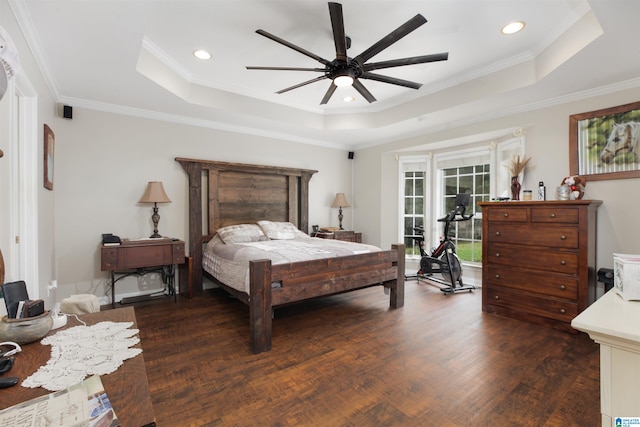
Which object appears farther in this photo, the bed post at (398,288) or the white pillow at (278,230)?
the white pillow at (278,230)

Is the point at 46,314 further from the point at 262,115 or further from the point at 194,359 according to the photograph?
the point at 262,115

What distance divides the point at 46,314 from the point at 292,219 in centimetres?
408

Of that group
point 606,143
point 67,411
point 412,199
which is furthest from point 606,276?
point 67,411

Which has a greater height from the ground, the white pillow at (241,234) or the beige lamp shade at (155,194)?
the beige lamp shade at (155,194)

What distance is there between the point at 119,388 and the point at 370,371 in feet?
5.78

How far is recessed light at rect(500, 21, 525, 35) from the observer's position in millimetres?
2504

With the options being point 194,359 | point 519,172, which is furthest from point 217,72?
point 519,172

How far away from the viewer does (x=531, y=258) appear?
10.2ft

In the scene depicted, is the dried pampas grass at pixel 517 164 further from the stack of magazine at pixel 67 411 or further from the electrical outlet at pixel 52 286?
the electrical outlet at pixel 52 286

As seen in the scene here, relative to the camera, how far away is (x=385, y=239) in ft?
18.4

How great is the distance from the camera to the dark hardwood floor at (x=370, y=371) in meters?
1.71

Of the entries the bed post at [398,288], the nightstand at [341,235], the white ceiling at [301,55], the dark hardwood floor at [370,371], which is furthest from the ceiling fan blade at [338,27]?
the nightstand at [341,235]

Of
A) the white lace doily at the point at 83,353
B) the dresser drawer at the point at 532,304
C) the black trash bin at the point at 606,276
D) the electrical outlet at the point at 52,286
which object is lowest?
the dresser drawer at the point at 532,304

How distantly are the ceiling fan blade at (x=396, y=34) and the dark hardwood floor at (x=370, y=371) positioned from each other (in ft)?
7.99
